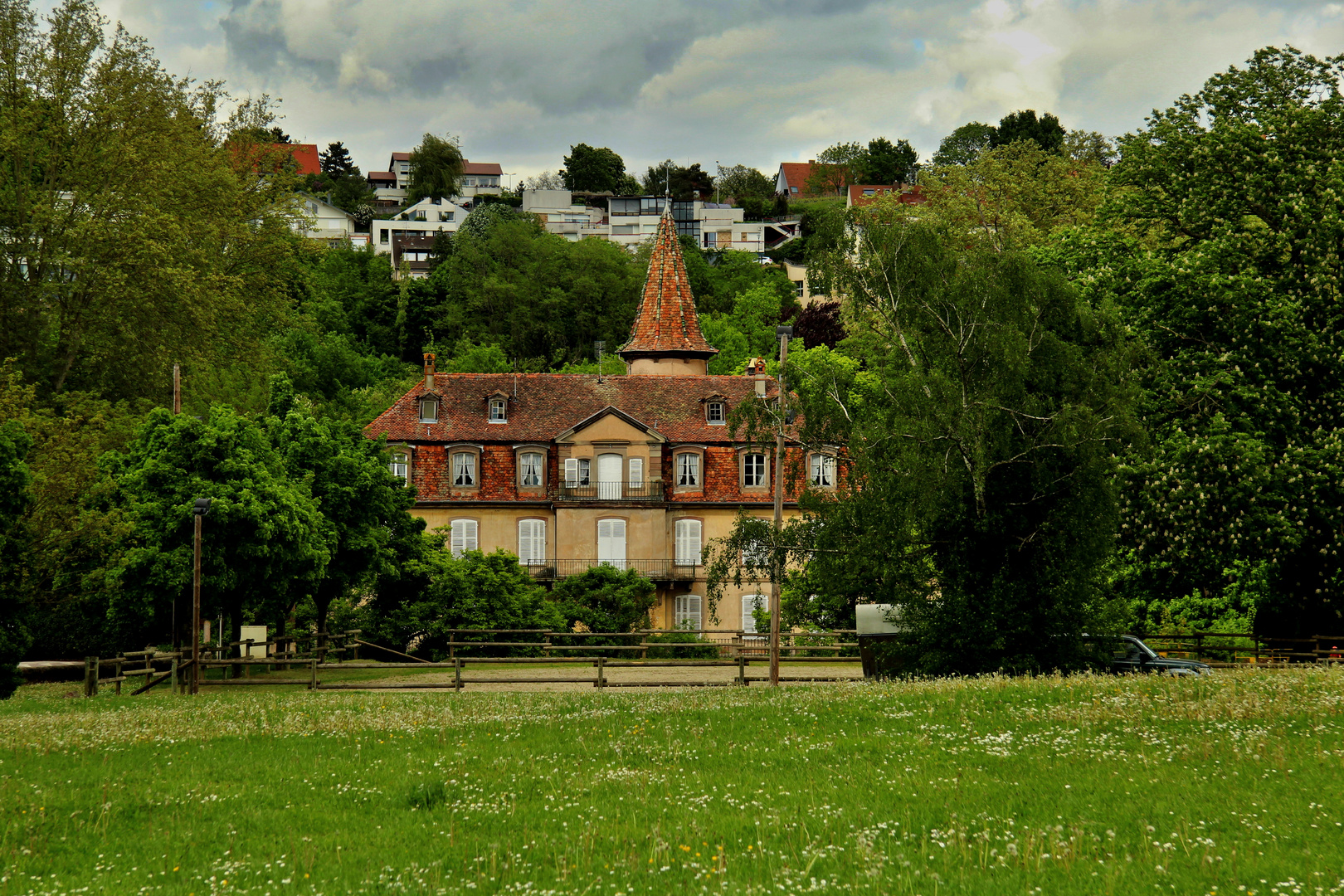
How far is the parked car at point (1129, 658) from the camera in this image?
1114 inches

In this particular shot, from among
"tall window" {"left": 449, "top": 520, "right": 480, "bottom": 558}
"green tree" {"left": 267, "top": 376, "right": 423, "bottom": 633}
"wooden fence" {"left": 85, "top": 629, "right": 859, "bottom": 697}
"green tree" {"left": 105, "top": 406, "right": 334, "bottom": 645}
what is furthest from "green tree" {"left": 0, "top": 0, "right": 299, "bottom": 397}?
"tall window" {"left": 449, "top": 520, "right": 480, "bottom": 558}

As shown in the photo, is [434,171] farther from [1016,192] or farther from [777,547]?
[777,547]

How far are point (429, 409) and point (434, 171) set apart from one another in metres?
121

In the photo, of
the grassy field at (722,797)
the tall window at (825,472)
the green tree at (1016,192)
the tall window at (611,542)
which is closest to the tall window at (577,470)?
the tall window at (611,542)

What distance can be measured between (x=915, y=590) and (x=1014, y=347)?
5562mm

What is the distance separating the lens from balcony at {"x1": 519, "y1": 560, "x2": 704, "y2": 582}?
53312 mm

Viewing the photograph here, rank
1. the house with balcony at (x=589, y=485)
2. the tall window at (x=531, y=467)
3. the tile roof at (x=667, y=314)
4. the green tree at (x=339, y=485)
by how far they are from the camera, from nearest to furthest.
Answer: the green tree at (x=339, y=485)
the house with balcony at (x=589, y=485)
the tall window at (x=531, y=467)
the tile roof at (x=667, y=314)

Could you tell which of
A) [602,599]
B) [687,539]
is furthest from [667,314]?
[602,599]

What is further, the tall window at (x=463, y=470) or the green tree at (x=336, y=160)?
the green tree at (x=336, y=160)


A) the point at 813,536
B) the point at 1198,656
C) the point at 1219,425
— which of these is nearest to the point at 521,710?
the point at 813,536

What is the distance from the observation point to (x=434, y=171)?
170 m

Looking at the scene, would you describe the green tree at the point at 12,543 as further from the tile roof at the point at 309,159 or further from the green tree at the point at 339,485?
the tile roof at the point at 309,159

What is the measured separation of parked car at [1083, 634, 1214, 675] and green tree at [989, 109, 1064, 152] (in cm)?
8529

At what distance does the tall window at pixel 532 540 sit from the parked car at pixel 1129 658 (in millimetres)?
28329
